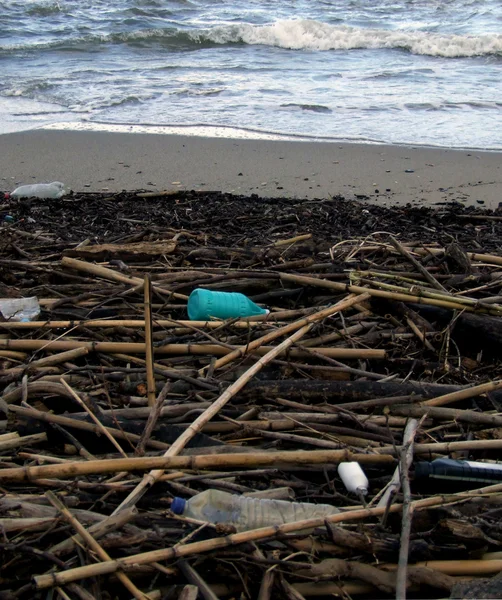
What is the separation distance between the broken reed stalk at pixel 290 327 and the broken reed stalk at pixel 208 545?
95 cm

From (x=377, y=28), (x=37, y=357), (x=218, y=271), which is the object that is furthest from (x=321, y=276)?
(x=377, y=28)

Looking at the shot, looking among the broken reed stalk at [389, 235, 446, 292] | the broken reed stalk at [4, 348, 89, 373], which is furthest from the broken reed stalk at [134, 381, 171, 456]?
the broken reed stalk at [389, 235, 446, 292]

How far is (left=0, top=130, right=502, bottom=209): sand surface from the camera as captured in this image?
255 inches

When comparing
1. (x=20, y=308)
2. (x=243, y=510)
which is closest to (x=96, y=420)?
(x=243, y=510)

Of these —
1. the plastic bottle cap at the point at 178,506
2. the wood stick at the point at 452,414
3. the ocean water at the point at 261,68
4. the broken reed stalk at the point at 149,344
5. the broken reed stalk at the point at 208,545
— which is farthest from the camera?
the ocean water at the point at 261,68

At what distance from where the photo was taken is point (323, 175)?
6.89 meters

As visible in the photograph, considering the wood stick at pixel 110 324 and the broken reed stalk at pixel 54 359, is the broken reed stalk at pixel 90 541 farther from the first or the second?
the wood stick at pixel 110 324

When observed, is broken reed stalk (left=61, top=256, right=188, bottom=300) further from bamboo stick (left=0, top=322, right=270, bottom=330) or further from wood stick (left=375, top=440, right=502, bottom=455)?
wood stick (left=375, top=440, right=502, bottom=455)

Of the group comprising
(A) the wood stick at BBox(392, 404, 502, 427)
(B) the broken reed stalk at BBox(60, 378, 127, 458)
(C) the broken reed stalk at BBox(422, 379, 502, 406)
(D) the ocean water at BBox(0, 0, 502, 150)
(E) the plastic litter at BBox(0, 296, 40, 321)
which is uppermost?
(D) the ocean water at BBox(0, 0, 502, 150)

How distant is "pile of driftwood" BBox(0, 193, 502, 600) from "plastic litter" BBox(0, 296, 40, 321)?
0.05m

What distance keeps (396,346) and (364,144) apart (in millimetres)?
5636

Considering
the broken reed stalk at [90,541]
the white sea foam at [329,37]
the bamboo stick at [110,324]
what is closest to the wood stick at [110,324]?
the bamboo stick at [110,324]

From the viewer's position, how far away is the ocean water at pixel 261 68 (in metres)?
9.03

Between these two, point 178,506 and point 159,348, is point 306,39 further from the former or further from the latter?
point 178,506
